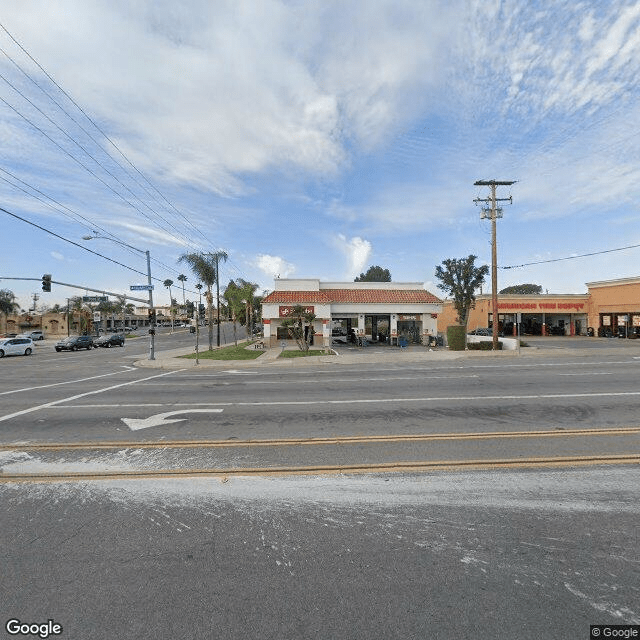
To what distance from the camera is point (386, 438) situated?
6.66 meters

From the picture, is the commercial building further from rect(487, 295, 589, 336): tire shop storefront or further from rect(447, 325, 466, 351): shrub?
rect(447, 325, 466, 351): shrub

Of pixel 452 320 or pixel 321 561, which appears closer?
pixel 321 561

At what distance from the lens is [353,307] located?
34.9 meters

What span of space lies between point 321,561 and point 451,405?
7.06m

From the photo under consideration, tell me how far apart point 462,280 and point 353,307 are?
1494 cm

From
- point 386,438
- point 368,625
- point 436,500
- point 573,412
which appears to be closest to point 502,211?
point 573,412

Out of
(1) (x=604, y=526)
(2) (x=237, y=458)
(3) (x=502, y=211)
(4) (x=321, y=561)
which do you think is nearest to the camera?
(4) (x=321, y=561)

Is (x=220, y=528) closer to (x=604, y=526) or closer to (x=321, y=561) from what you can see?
(x=321, y=561)

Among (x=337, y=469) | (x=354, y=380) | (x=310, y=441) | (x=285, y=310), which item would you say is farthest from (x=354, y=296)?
(x=337, y=469)

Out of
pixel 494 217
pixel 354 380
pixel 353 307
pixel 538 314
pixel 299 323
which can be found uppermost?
pixel 494 217

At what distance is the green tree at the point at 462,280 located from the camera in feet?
134

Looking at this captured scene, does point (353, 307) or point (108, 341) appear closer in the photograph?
point (353, 307)

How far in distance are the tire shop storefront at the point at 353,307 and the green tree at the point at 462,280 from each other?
628 cm

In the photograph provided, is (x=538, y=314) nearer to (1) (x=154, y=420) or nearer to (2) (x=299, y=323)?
(2) (x=299, y=323)
